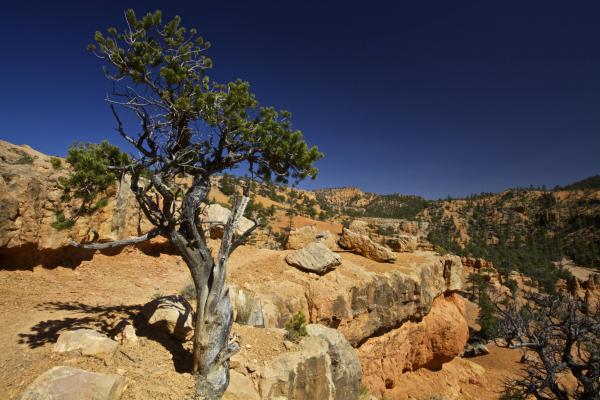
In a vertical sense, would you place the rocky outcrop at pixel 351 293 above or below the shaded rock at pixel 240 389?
above

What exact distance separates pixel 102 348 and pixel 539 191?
396ft

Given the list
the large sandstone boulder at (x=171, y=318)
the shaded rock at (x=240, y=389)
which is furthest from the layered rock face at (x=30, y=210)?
the shaded rock at (x=240, y=389)

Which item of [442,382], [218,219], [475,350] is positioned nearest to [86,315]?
[218,219]

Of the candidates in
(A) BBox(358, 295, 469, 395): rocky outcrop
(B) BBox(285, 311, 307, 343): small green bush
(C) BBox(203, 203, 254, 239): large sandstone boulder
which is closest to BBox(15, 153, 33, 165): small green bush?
(C) BBox(203, 203, 254, 239): large sandstone boulder

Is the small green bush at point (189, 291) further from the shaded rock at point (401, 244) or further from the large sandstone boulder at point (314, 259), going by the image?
the shaded rock at point (401, 244)

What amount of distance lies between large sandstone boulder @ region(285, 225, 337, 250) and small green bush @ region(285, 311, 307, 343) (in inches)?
323

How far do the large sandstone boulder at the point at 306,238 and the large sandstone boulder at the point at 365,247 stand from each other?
72cm

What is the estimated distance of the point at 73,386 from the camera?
468 cm

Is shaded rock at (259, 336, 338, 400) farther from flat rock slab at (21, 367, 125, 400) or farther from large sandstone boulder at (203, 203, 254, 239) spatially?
large sandstone boulder at (203, 203, 254, 239)

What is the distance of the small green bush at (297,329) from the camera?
852 cm

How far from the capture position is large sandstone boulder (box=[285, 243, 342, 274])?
13.4 meters

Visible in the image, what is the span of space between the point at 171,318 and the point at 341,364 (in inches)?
195

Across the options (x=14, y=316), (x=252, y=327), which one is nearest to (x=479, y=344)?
(x=252, y=327)

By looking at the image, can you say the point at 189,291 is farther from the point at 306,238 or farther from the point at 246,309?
the point at 306,238
